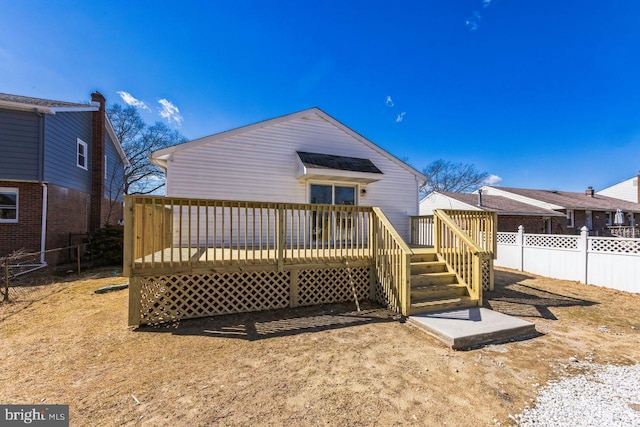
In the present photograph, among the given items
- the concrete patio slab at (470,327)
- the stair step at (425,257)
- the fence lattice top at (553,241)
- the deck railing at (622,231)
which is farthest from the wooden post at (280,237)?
the deck railing at (622,231)

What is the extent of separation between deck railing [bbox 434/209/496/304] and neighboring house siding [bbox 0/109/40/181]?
45.5 feet

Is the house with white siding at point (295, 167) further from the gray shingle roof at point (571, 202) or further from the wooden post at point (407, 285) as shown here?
the gray shingle roof at point (571, 202)

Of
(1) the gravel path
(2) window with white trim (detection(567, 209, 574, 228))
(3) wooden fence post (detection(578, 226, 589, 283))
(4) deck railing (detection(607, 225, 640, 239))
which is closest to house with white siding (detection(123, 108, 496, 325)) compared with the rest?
(1) the gravel path

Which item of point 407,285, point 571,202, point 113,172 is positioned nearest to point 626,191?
point 571,202

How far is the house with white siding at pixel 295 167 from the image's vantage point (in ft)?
23.7

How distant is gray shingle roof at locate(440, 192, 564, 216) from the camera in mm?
17141

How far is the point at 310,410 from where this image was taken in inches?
93.4

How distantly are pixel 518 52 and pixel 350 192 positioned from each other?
34.1ft

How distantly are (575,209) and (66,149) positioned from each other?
1229 inches

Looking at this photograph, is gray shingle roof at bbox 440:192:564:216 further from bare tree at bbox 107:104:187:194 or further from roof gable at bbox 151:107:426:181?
bare tree at bbox 107:104:187:194

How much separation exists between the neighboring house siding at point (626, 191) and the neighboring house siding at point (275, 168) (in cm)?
3263

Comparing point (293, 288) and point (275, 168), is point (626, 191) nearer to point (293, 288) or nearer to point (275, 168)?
point (275, 168)

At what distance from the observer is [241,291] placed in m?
5.13

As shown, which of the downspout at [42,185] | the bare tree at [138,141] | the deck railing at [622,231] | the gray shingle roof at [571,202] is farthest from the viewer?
the bare tree at [138,141]
